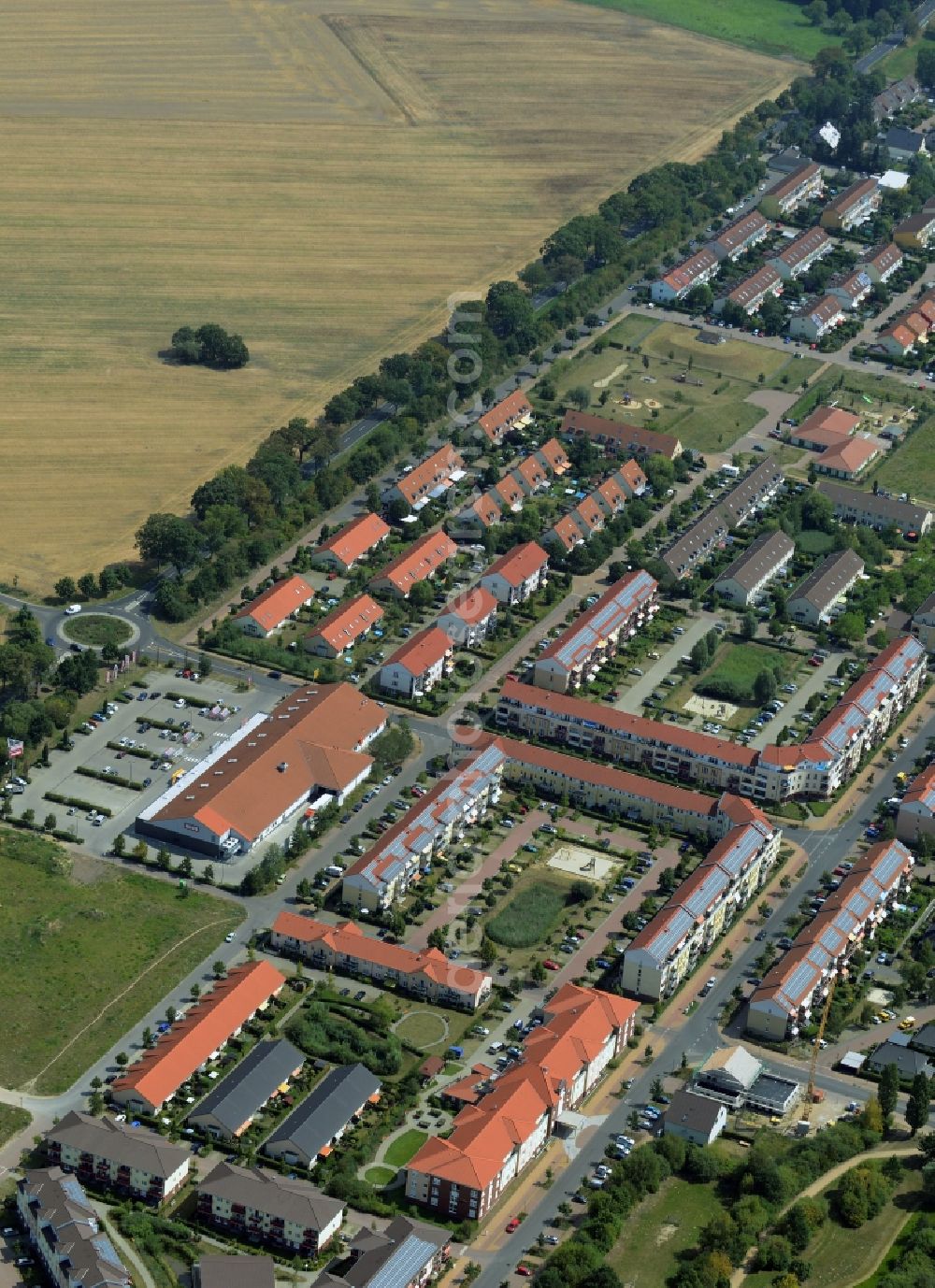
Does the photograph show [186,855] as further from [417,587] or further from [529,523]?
[529,523]

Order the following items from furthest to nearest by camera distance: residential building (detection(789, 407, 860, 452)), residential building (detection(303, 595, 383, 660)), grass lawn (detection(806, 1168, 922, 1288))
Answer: residential building (detection(789, 407, 860, 452))
residential building (detection(303, 595, 383, 660))
grass lawn (detection(806, 1168, 922, 1288))

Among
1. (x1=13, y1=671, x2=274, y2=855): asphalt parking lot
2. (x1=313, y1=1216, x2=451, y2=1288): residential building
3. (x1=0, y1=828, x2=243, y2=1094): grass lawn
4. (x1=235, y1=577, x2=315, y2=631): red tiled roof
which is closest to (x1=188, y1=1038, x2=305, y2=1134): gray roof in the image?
(x1=0, y1=828, x2=243, y2=1094): grass lawn

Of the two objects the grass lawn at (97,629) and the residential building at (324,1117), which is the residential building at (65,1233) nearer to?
the residential building at (324,1117)

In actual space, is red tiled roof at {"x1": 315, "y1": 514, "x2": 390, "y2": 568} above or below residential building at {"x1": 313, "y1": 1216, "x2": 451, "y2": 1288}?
above

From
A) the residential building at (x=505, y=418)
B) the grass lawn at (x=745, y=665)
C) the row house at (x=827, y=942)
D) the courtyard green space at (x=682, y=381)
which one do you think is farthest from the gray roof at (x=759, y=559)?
the row house at (x=827, y=942)

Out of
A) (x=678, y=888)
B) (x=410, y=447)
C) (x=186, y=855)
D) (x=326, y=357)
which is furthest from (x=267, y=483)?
(x=678, y=888)

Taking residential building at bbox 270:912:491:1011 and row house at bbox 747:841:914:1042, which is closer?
row house at bbox 747:841:914:1042

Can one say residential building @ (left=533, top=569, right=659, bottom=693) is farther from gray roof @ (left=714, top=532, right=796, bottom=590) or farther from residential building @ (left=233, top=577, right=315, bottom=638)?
residential building @ (left=233, top=577, right=315, bottom=638)

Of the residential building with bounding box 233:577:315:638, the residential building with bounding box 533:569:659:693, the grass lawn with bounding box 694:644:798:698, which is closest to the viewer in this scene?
the residential building with bounding box 533:569:659:693
